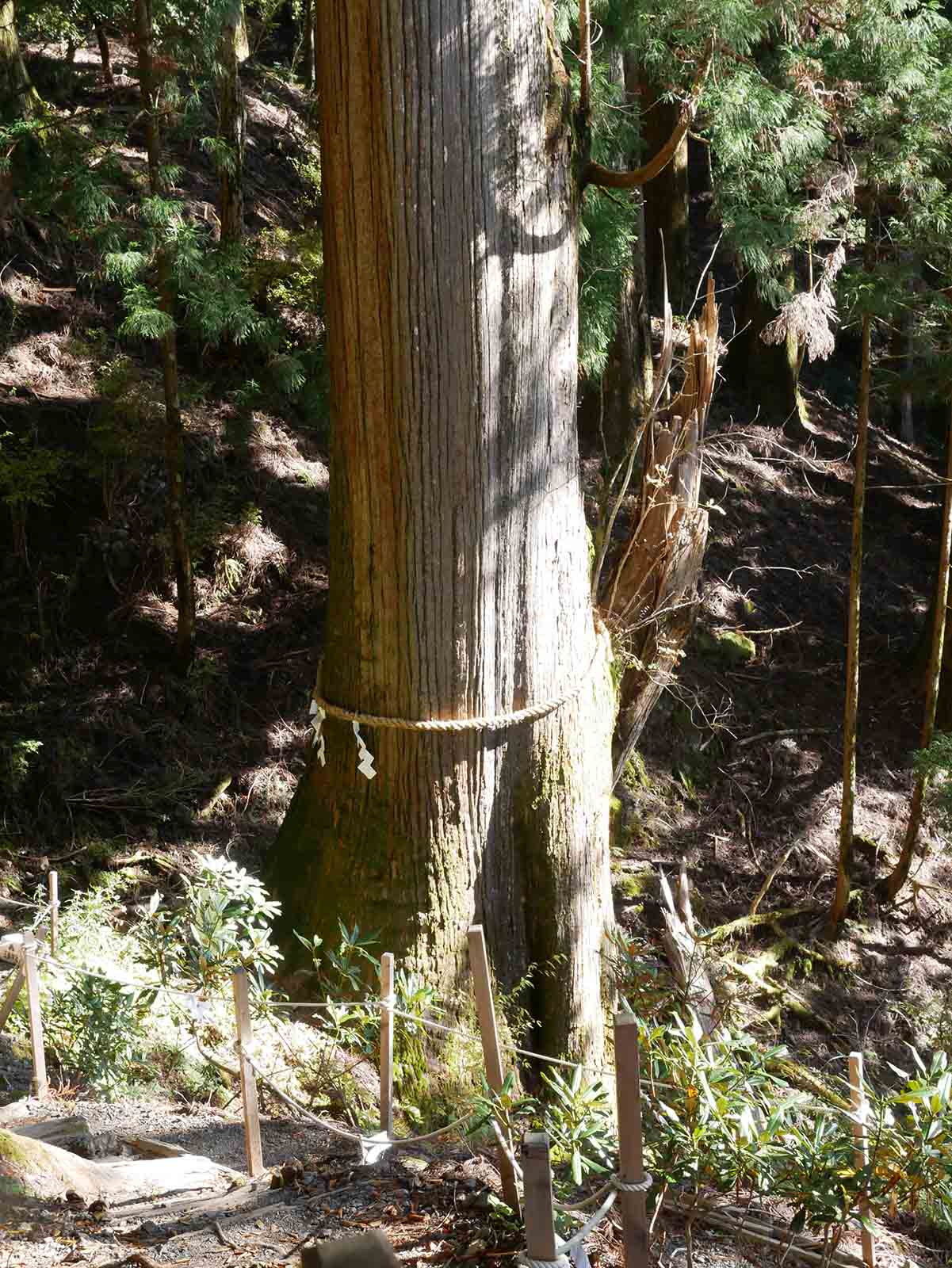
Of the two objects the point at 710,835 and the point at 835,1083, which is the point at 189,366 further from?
the point at 835,1083

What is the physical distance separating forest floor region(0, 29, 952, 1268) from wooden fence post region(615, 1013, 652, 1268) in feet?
13.9

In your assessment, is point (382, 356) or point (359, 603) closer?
point (382, 356)

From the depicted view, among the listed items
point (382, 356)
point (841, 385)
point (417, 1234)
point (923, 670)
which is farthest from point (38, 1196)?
point (841, 385)

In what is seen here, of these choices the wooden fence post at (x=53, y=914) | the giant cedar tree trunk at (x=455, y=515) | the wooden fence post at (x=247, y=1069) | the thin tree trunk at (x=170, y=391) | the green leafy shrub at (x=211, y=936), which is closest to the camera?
the wooden fence post at (x=247, y=1069)

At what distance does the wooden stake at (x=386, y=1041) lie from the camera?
128 inches

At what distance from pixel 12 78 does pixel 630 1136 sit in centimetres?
858

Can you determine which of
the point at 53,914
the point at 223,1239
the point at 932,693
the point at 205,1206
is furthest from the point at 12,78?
the point at 932,693

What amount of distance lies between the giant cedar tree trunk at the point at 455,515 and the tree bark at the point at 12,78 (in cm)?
522

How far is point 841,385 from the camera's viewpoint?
Answer: 15414 mm

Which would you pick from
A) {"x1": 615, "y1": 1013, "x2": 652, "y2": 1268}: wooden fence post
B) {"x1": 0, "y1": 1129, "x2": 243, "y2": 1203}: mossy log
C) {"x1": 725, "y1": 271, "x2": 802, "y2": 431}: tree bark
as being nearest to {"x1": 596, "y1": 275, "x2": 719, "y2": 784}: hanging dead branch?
{"x1": 0, "y1": 1129, "x2": 243, "y2": 1203}: mossy log

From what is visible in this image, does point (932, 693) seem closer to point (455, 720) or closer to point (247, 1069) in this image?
point (455, 720)

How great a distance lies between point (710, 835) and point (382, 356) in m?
6.59

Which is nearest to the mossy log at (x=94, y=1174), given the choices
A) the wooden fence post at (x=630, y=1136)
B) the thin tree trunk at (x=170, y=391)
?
the wooden fence post at (x=630, y=1136)

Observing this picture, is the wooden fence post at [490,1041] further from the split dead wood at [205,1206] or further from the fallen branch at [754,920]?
the fallen branch at [754,920]
